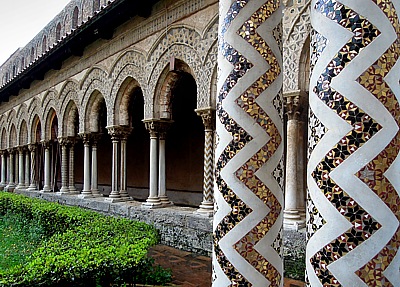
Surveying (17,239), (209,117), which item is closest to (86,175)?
(17,239)

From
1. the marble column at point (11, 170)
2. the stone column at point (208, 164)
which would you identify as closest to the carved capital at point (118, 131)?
the stone column at point (208, 164)

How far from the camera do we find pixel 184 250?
791 centimetres

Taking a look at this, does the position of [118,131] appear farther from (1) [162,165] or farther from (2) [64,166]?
(2) [64,166]

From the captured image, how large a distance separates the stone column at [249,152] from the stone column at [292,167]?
168 inches

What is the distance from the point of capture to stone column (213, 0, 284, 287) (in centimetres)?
194

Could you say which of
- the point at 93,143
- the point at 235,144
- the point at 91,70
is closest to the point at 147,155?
the point at 93,143

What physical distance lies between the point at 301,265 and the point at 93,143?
918cm

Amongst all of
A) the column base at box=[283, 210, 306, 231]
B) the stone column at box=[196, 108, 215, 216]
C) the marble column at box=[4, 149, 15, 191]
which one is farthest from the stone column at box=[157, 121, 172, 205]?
the marble column at box=[4, 149, 15, 191]

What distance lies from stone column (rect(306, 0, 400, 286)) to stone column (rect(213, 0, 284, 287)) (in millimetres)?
527

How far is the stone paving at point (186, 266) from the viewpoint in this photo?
5.54m

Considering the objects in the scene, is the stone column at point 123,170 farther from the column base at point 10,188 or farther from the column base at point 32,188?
the column base at point 10,188

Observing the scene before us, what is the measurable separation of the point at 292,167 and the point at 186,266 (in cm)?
252

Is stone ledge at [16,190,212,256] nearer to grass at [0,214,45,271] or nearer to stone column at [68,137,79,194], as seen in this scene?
grass at [0,214,45,271]

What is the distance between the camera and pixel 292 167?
6324 mm
